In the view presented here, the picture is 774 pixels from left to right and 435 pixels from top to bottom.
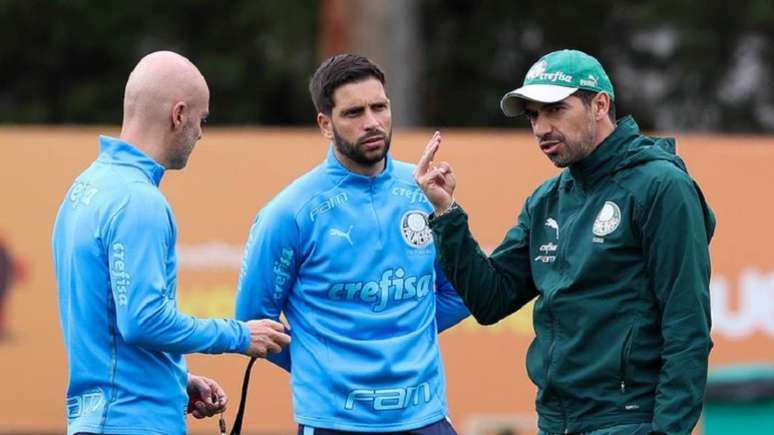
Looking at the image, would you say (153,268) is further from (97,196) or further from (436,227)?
(436,227)

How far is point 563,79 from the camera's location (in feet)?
16.9

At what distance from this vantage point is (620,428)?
4.95 m

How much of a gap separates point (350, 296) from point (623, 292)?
1191 millimetres

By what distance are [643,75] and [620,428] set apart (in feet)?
50.4

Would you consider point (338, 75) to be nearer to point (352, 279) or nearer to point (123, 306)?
point (352, 279)

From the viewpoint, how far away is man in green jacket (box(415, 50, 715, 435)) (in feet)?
15.9

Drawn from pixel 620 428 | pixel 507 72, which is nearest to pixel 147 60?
pixel 620 428

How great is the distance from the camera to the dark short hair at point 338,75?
583cm

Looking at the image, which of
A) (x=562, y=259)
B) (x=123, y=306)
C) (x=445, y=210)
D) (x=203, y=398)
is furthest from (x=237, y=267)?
(x=123, y=306)

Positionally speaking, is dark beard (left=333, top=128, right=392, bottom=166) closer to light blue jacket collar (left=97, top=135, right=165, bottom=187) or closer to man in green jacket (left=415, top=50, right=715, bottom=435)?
man in green jacket (left=415, top=50, right=715, bottom=435)

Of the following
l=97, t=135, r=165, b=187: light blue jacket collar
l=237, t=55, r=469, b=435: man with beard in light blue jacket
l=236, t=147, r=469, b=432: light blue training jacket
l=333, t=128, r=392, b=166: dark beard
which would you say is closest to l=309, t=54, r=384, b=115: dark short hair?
l=237, t=55, r=469, b=435: man with beard in light blue jacket

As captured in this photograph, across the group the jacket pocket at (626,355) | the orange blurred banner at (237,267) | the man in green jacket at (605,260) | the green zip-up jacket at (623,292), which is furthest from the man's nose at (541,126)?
the orange blurred banner at (237,267)

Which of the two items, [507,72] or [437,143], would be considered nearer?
[437,143]

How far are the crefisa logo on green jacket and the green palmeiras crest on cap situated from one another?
1.36ft
